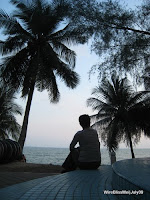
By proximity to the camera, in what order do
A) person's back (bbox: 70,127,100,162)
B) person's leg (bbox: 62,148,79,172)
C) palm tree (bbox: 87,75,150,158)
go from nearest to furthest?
person's back (bbox: 70,127,100,162) → person's leg (bbox: 62,148,79,172) → palm tree (bbox: 87,75,150,158)

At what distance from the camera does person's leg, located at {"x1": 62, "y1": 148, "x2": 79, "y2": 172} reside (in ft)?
14.4

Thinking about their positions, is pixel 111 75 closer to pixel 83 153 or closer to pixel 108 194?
pixel 83 153

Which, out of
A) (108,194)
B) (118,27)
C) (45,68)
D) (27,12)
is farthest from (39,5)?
(108,194)

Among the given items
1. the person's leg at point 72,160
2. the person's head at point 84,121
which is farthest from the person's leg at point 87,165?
the person's head at point 84,121


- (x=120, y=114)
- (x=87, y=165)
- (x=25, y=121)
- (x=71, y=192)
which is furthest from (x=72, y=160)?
(x=120, y=114)

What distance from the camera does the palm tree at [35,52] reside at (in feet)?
49.1

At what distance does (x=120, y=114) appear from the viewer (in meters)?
20.5

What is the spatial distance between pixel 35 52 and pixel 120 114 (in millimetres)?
9810

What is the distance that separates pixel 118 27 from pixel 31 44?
882 centimetres

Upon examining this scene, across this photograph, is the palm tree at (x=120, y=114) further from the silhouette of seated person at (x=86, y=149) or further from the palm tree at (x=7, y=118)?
the silhouette of seated person at (x=86, y=149)

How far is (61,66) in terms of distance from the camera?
52.4 feet

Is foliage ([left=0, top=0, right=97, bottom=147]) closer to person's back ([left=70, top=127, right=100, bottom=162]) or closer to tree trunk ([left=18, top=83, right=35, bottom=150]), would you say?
tree trunk ([left=18, top=83, right=35, bottom=150])

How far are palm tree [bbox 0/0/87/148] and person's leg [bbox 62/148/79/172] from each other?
10.1m

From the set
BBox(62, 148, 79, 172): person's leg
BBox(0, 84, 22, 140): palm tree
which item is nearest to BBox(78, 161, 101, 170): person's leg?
BBox(62, 148, 79, 172): person's leg
